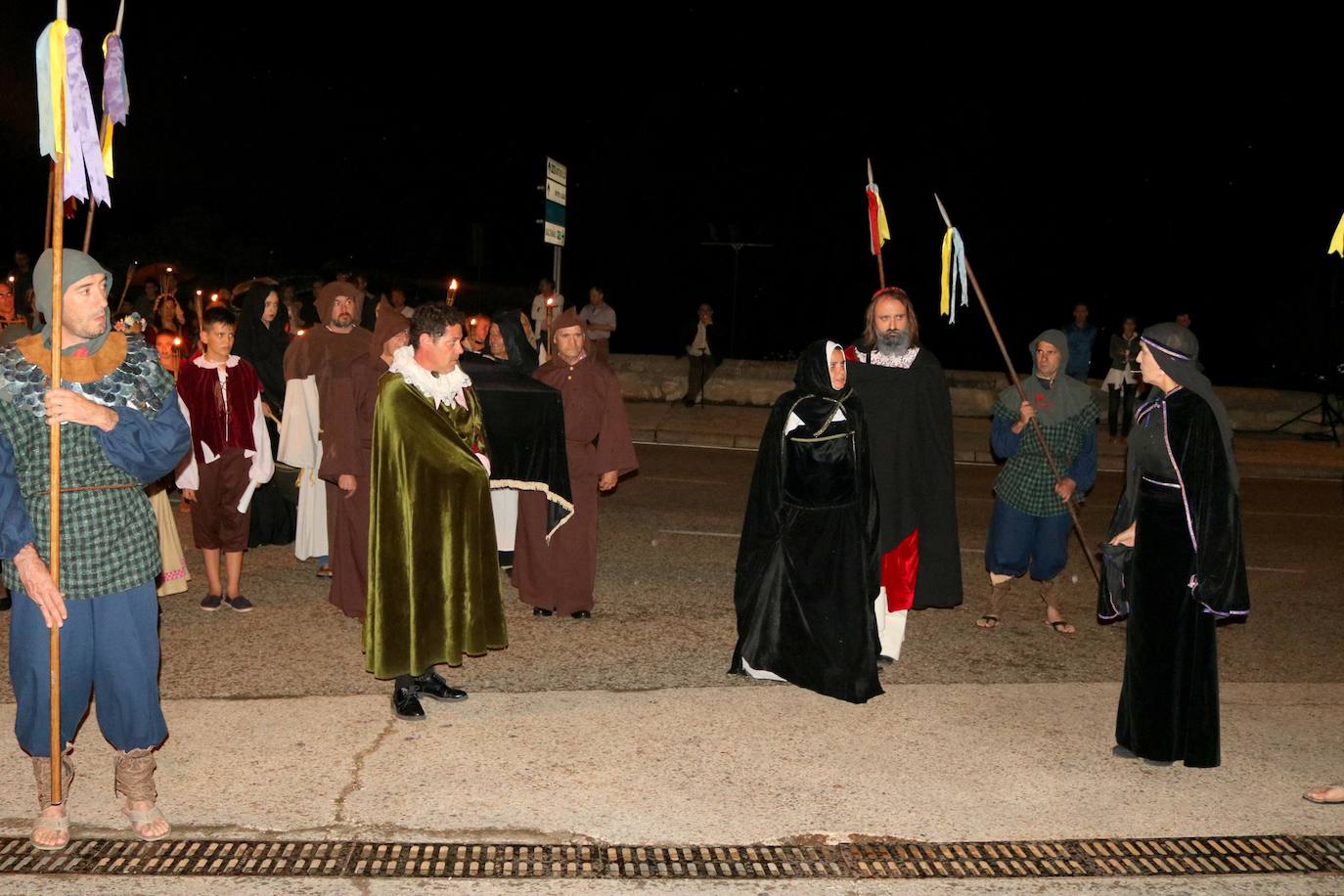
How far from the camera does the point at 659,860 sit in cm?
445

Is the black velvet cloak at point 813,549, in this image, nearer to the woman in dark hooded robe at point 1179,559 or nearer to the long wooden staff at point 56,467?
the woman in dark hooded robe at point 1179,559

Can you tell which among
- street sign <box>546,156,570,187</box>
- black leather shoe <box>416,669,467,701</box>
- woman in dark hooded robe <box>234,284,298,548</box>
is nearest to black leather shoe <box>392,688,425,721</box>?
black leather shoe <box>416,669,467,701</box>

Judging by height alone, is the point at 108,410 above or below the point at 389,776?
above

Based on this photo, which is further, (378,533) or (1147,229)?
(1147,229)

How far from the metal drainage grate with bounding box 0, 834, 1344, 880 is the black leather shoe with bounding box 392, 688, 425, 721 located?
4.29 feet

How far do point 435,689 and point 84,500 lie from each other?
2.19 metres

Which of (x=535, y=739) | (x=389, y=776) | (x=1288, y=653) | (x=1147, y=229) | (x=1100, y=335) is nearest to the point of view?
(x=389, y=776)

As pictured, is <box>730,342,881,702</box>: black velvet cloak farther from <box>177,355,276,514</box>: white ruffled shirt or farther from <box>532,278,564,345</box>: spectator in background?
<box>532,278,564,345</box>: spectator in background

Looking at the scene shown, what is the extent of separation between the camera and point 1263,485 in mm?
14852

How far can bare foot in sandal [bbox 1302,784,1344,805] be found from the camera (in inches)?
199

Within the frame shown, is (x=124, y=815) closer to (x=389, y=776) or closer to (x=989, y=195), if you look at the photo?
(x=389, y=776)

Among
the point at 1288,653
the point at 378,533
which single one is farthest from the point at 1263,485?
the point at 378,533

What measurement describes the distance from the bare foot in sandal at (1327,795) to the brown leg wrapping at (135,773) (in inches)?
169

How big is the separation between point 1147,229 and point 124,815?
32.7 m
